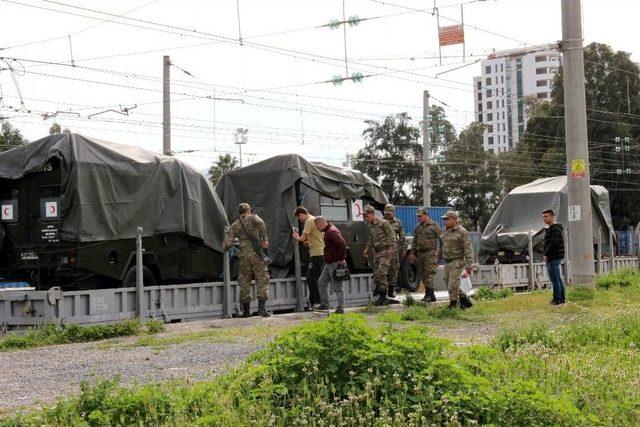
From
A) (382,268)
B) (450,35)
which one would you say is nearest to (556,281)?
(382,268)

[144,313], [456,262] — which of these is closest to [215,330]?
Answer: [144,313]

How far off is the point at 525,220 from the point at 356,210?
27.0 ft

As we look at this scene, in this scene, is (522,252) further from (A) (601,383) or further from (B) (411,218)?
(A) (601,383)

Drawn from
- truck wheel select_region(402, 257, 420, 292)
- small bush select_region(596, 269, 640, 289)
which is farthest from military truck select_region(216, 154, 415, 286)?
small bush select_region(596, 269, 640, 289)

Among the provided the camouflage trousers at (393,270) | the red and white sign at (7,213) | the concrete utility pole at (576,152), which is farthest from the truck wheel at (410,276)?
the red and white sign at (7,213)

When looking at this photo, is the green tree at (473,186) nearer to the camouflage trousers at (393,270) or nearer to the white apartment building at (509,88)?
the camouflage trousers at (393,270)

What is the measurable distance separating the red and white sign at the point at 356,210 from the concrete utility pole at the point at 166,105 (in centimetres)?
1167

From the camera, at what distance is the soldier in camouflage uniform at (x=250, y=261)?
51.0 ft

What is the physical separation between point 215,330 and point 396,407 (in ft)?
24.9

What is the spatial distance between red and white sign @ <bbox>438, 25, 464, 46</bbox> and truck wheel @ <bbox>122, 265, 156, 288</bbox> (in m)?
12.6

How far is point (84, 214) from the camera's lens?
47.0ft

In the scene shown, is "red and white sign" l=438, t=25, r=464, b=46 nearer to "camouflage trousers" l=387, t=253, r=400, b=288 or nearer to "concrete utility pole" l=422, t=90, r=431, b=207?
"camouflage trousers" l=387, t=253, r=400, b=288

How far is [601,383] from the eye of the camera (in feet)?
23.2

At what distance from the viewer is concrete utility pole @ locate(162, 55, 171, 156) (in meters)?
30.7
